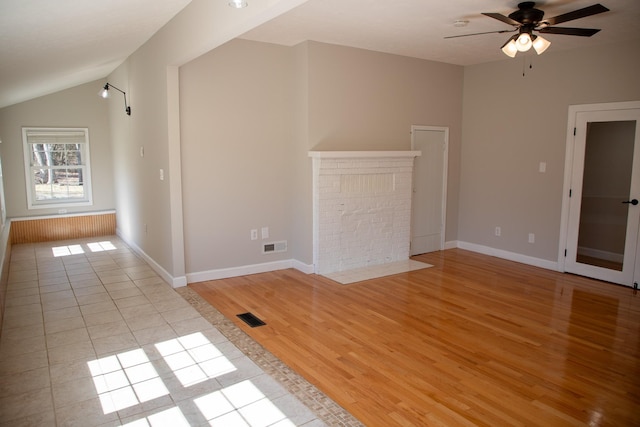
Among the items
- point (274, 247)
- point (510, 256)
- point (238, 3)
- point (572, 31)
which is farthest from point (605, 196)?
point (238, 3)

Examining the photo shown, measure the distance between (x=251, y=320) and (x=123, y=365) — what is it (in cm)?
114

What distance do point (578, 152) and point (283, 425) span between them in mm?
4805

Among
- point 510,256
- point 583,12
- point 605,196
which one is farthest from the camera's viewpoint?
point 510,256

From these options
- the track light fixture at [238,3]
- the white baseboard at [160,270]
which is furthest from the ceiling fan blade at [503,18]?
the white baseboard at [160,270]

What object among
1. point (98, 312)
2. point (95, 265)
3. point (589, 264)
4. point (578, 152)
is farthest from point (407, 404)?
point (95, 265)

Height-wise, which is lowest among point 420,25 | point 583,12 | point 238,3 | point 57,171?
point 57,171

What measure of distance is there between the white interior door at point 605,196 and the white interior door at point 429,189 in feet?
5.63

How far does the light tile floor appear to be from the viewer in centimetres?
247

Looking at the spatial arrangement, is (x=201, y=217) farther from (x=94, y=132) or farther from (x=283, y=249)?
(x=94, y=132)

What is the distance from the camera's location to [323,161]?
5.01m

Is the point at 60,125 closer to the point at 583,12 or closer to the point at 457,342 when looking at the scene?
the point at 457,342

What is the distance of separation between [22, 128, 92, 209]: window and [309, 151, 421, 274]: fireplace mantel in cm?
482

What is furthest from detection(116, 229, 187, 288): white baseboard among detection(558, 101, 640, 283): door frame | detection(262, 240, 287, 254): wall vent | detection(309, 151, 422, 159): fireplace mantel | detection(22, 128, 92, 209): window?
detection(558, 101, 640, 283): door frame

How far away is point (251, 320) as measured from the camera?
3.87 meters
